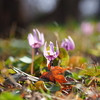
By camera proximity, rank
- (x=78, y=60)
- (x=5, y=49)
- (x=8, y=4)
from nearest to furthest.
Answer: (x=78, y=60)
(x=5, y=49)
(x=8, y=4)

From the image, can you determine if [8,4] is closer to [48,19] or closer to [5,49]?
[5,49]

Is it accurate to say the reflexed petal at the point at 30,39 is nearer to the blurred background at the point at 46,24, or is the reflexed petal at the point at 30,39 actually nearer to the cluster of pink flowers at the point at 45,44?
the cluster of pink flowers at the point at 45,44

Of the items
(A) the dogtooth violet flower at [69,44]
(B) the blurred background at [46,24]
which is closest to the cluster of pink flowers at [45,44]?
(A) the dogtooth violet flower at [69,44]

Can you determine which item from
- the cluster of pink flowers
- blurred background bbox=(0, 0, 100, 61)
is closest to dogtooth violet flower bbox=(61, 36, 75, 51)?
the cluster of pink flowers

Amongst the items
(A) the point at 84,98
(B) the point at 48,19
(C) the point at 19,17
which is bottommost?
(A) the point at 84,98

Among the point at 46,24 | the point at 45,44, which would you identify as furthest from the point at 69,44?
the point at 46,24

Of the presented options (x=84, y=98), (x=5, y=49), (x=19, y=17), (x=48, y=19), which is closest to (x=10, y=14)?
(x=19, y=17)

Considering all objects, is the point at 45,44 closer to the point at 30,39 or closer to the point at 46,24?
the point at 30,39

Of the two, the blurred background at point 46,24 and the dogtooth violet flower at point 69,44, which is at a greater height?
the blurred background at point 46,24

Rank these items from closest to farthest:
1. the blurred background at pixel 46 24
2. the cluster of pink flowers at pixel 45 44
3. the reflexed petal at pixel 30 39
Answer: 1. the cluster of pink flowers at pixel 45 44
2. the reflexed petal at pixel 30 39
3. the blurred background at pixel 46 24
